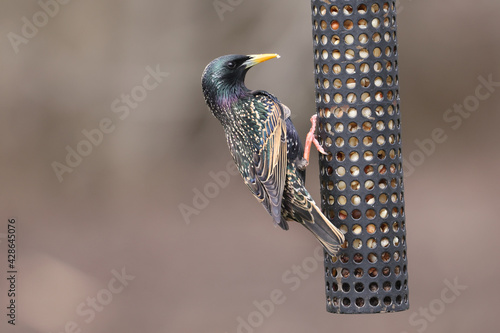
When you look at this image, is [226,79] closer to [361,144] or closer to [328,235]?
[361,144]

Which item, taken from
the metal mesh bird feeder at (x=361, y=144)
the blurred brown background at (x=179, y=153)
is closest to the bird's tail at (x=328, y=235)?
the metal mesh bird feeder at (x=361, y=144)

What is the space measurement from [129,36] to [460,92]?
3581 millimetres

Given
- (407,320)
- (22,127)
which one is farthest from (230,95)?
(22,127)

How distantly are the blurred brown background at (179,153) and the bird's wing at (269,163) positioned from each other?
4098 mm

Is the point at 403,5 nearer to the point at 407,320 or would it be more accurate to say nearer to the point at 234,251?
the point at 234,251

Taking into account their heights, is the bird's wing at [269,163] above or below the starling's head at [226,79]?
below

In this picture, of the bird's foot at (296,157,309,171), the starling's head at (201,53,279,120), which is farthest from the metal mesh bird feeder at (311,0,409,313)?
the starling's head at (201,53,279,120)

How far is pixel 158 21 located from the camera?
11180 mm

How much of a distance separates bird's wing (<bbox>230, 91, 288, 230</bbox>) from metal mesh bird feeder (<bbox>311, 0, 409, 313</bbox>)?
0.69 ft

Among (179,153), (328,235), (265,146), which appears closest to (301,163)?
(265,146)

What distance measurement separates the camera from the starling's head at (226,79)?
551cm

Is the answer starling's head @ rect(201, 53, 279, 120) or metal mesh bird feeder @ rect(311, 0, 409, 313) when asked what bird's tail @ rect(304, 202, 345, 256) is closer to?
metal mesh bird feeder @ rect(311, 0, 409, 313)

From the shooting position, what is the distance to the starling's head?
5.51m

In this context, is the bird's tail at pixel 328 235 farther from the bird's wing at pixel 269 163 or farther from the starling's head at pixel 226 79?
the starling's head at pixel 226 79
